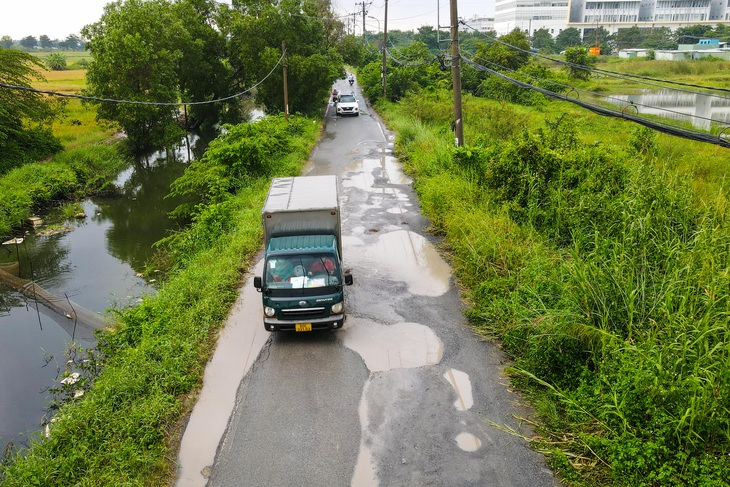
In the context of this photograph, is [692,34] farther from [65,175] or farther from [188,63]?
[65,175]

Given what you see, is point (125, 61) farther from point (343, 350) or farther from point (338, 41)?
point (338, 41)

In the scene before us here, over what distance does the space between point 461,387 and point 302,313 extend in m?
2.93

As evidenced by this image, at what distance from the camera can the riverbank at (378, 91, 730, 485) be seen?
18.8 feet

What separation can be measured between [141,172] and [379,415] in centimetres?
2420

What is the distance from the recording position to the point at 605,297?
7.39 meters

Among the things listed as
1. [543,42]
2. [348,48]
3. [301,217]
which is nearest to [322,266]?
[301,217]

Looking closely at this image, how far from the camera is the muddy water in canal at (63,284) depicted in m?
9.30

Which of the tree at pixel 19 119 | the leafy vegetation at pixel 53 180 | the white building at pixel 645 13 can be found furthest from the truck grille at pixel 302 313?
the white building at pixel 645 13

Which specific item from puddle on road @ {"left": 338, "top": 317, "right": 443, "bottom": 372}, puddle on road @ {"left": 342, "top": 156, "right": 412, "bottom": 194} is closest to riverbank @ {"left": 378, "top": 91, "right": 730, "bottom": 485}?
puddle on road @ {"left": 338, "top": 317, "right": 443, "bottom": 372}

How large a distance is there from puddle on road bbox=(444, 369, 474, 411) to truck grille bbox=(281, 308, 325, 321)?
2372 millimetres

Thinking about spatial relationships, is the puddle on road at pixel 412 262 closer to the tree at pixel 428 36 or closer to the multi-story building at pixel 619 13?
the tree at pixel 428 36

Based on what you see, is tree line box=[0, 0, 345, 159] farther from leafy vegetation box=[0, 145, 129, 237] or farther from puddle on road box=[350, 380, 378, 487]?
puddle on road box=[350, 380, 378, 487]

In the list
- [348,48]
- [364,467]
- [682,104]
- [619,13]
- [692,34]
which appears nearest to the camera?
[364,467]

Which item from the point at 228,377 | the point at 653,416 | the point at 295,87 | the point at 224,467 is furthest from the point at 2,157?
the point at 653,416
